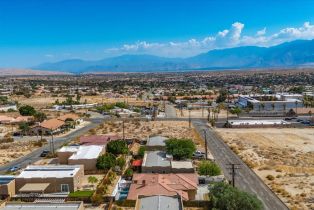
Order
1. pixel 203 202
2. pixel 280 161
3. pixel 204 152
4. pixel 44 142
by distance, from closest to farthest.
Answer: pixel 203 202
pixel 280 161
pixel 204 152
pixel 44 142

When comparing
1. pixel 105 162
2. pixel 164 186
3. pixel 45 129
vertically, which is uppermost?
pixel 164 186


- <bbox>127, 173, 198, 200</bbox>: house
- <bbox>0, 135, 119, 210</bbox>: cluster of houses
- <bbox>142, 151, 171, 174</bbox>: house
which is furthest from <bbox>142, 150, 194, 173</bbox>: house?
<bbox>0, 135, 119, 210</bbox>: cluster of houses

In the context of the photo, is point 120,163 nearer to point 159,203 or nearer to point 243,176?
point 243,176

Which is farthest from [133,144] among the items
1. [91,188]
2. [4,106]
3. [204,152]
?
[4,106]

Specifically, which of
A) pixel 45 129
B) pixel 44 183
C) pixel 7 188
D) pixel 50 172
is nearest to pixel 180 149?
pixel 50 172

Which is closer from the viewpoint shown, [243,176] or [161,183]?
[161,183]

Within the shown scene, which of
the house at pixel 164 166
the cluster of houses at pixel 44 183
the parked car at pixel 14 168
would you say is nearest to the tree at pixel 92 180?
the cluster of houses at pixel 44 183

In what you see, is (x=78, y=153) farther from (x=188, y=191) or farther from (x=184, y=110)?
→ (x=184, y=110)
